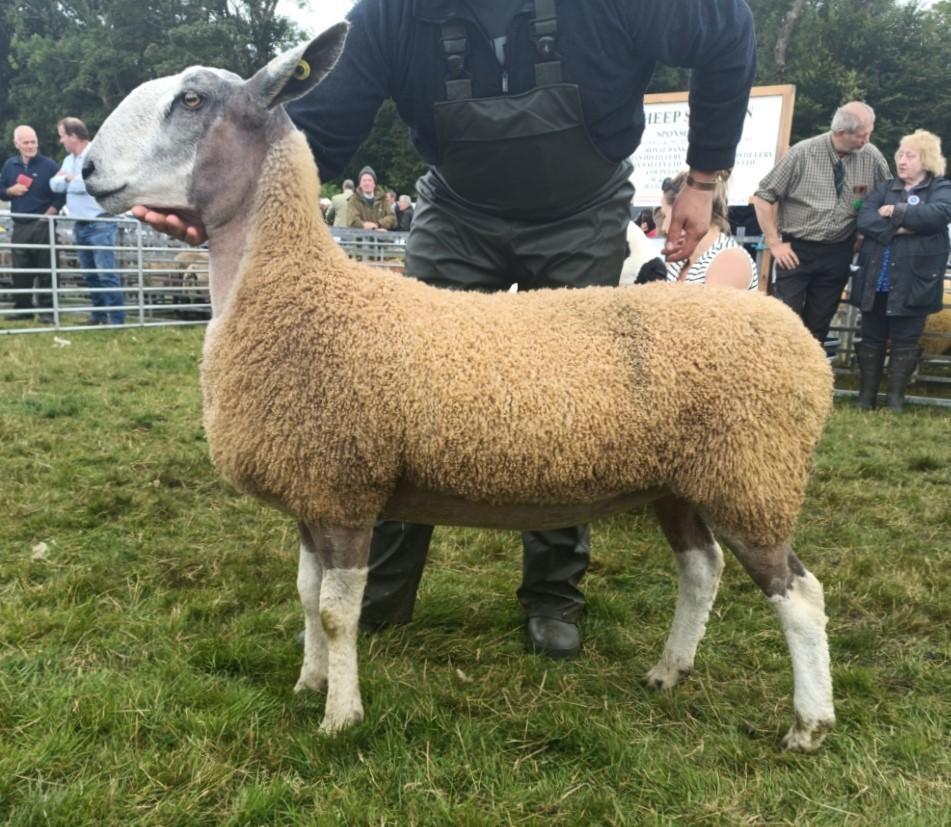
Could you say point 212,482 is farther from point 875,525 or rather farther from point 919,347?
point 919,347

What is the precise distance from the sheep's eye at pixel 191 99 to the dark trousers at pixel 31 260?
8.00 m

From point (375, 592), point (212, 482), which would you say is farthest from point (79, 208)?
point (375, 592)

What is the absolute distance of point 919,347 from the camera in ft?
22.5

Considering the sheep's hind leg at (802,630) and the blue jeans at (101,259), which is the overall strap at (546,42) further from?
the blue jeans at (101,259)

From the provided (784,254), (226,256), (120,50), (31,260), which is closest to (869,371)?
(784,254)

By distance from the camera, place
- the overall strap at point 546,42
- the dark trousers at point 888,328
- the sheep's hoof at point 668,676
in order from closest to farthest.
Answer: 1. the overall strap at point 546,42
2. the sheep's hoof at point 668,676
3. the dark trousers at point 888,328

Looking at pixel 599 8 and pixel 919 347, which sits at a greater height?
pixel 599 8

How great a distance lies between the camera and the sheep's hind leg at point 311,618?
229 cm

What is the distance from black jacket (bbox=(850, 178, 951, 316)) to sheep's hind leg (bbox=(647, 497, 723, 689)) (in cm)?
476

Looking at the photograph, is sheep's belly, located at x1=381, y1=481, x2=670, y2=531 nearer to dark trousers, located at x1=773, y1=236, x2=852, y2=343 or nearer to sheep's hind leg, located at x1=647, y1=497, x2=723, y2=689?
sheep's hind leg, located at x1=647, y1=497, x2=723, y2=689

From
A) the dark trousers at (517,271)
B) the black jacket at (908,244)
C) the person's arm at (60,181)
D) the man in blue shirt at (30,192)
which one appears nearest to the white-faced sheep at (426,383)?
the dark trousers at (517,271)

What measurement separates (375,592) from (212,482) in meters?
1.77

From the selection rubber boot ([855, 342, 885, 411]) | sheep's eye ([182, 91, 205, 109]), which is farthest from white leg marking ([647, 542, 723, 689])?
rubber boot ([855, 342, 885, 411])

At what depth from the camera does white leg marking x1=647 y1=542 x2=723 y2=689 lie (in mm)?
2463
